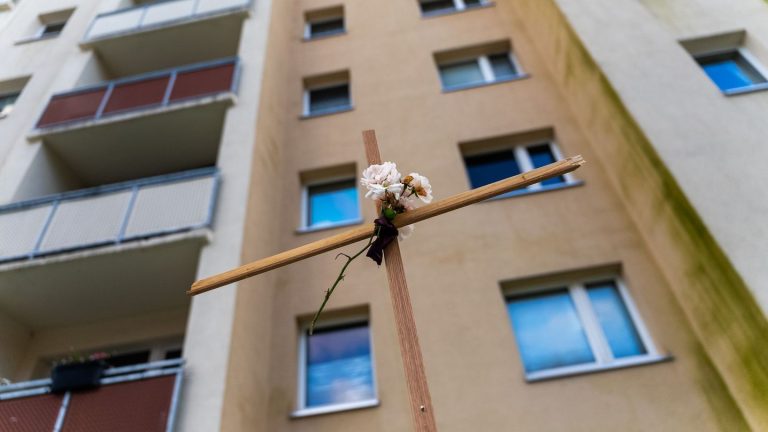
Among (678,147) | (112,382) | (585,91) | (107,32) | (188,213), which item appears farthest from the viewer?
(107,32)

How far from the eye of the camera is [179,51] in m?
11.7

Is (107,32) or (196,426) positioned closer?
(196,426)

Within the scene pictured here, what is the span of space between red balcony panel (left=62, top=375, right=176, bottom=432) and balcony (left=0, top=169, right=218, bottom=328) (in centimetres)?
203

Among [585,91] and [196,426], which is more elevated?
[585,91]

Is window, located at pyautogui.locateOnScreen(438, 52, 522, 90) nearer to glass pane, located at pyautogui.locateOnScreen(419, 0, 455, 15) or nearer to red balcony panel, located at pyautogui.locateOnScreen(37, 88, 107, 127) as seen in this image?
glass pane, located at pyautogui.locateOnScreen(419, 0, 455, 15)

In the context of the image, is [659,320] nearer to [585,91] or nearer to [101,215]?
[585,91]

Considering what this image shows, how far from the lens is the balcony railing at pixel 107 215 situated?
6.99 m

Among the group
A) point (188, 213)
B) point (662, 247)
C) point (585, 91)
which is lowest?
point (662, 247)

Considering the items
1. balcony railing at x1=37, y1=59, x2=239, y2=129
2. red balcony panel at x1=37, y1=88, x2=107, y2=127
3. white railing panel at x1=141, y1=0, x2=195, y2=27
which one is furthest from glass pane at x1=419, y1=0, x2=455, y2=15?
red balcony panel at x1=37, y1=88, x2=107, y2=127

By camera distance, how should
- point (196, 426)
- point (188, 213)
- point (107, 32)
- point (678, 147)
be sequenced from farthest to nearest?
point (107, 32) < point (188, 213) < point (678, 147) < point (196, 426)

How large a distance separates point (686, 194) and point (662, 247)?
99 centimetres

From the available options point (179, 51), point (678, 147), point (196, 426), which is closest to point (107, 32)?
point (179, 51)

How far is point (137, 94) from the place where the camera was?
31.4ft

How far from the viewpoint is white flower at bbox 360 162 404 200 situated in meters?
3.05
